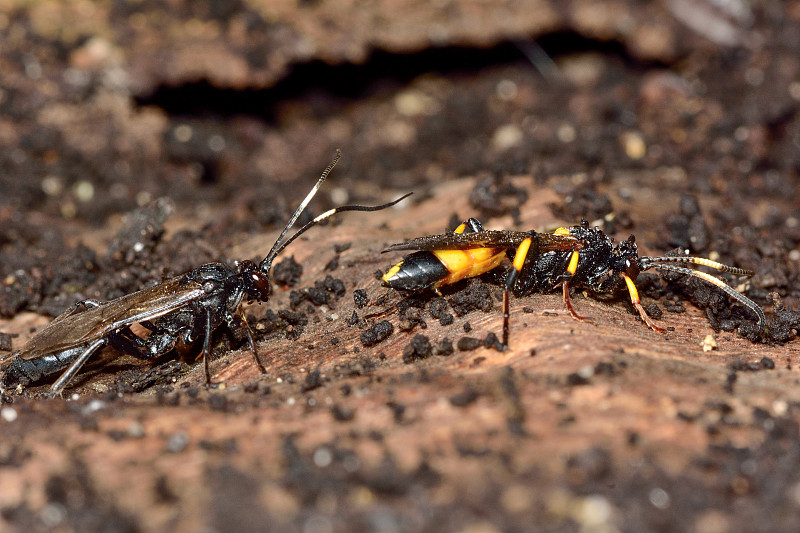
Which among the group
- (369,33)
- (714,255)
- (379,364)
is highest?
(369,33)

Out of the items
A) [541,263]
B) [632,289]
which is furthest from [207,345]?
[632,289]

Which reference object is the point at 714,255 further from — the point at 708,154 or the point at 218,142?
the point at 218,142

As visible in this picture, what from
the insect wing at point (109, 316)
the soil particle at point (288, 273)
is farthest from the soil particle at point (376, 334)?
the insect wing at point (109, 316)

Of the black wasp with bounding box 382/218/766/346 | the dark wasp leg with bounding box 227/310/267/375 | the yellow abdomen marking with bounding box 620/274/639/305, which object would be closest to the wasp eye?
the dark wasp leg with bounding box 227/310/267/375

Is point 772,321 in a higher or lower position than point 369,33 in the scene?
lower

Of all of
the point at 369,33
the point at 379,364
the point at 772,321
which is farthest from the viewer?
the point at 369,33

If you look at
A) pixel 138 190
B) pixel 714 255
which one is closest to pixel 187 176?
pixel 138 190

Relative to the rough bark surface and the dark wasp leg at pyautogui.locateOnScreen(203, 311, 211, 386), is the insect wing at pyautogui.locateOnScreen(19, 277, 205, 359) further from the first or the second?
the rough bark surface
